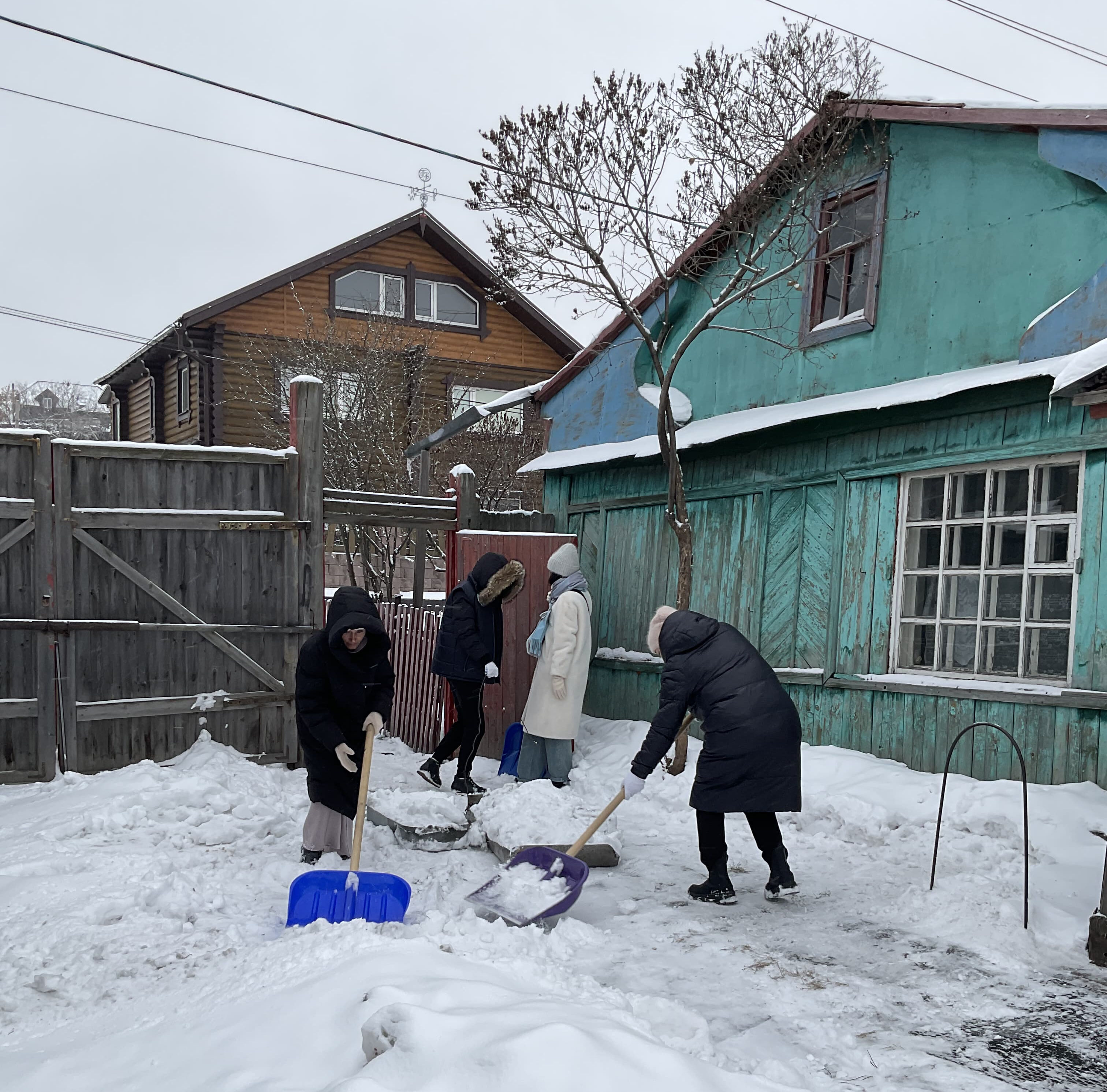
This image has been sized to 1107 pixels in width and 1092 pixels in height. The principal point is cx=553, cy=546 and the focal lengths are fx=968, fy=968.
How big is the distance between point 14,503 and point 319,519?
2.18 meters

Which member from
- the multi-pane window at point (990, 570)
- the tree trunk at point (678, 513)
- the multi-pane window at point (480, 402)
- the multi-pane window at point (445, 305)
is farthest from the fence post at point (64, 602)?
the multi-pane window at point (445, 305)

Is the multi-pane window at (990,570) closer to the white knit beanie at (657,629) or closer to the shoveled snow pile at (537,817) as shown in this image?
the white knit beanie at (657,629)

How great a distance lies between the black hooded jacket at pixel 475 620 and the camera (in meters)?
7.24

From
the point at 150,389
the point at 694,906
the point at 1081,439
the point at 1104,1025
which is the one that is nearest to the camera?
the point at 1104,1025

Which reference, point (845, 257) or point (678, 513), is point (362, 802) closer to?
point (678, 513)

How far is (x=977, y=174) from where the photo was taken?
22.7ft

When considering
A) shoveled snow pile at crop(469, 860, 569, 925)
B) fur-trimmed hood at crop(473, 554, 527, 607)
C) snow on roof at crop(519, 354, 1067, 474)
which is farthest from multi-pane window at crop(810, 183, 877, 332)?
shoveled snow pile at crop(469, 860, 569, 925)

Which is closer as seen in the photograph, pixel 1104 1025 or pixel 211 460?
pixel 1104 1025

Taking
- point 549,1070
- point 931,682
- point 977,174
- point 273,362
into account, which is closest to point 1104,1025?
point 549,1070

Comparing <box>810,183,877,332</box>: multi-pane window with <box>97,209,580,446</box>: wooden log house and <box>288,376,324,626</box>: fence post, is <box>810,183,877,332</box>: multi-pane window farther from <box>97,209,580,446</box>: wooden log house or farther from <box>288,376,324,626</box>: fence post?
<box>97,209,580,446</box>: wooden log house

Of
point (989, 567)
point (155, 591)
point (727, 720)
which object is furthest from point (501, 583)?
Answer: point (989, 567)

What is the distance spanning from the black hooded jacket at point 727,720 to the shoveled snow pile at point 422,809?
1595 mm

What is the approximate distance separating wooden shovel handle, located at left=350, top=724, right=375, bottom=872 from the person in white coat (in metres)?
2.26

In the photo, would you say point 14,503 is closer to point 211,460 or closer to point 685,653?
point 211,460
